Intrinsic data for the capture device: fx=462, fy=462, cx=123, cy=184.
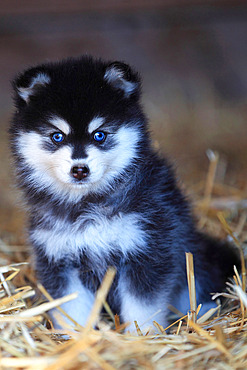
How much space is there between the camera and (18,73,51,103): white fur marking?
284 cm

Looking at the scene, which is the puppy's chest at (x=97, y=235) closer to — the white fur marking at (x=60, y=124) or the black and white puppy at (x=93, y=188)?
the black and white puppy at (x=93, y=188)

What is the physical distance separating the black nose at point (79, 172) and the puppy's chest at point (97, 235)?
327 millimetres

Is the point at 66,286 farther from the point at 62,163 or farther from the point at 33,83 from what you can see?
the point at 33,83

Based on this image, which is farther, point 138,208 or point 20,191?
point 20,191

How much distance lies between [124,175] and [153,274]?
66 centimetres

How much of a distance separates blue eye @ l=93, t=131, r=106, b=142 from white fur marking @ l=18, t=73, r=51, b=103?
0.46 m

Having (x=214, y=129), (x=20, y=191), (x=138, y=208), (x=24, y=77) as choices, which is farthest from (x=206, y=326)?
(x=214, y=129)

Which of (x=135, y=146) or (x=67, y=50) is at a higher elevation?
(x=67, y=50)

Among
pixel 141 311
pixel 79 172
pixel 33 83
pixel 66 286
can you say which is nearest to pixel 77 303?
pixel 66 286

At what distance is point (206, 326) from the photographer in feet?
8.96

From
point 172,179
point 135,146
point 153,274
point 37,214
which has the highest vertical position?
point 135,146

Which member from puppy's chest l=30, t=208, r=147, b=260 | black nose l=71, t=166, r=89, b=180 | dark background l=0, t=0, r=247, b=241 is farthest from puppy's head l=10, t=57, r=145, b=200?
dark background l=0, t=0, r=247, b=241

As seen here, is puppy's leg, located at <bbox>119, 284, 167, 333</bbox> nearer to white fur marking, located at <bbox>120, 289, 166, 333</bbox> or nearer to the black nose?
white fur marking, located at <bbox>120, 289, 166, 333</bbox>

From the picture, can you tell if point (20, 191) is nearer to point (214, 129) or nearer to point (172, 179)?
point (172, 179)
